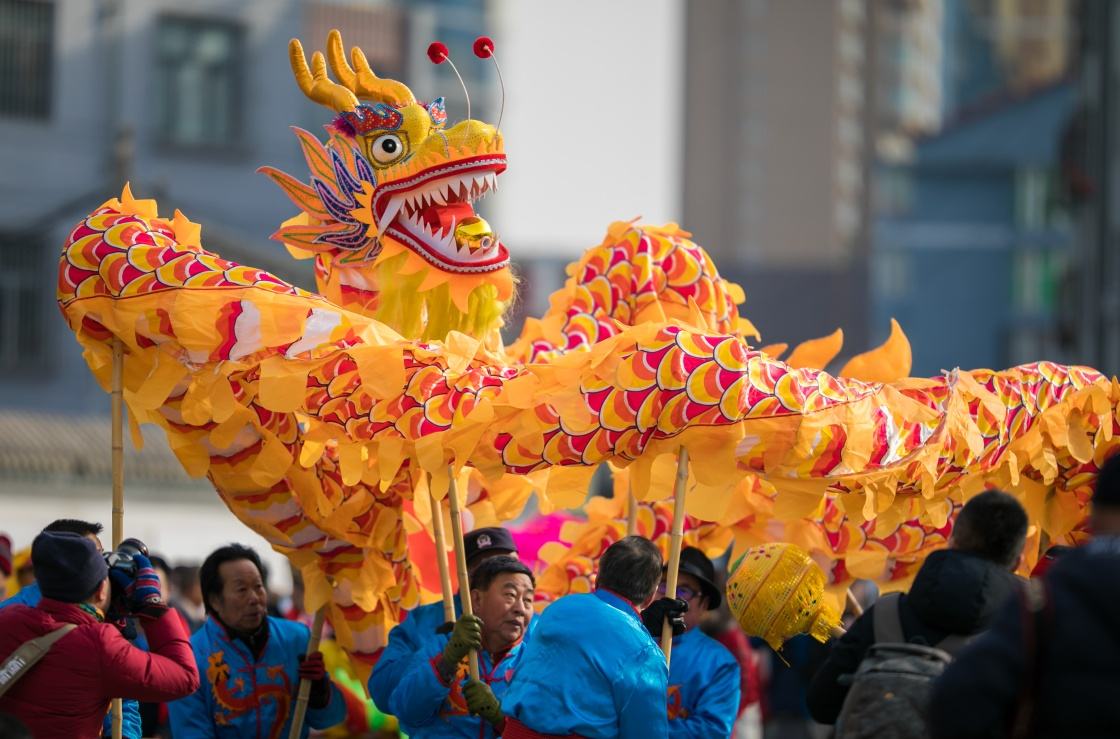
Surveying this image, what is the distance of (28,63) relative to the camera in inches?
961

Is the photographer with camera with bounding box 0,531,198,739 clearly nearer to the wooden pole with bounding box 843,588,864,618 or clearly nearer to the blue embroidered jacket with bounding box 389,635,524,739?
the blue embroidered jacket with bounding box 389,635,524,739

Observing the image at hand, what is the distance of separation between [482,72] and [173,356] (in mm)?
45338

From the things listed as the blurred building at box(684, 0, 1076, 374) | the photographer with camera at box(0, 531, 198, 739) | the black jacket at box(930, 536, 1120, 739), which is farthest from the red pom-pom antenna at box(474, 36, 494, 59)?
the blurred building at box(684, 0, 1076, 374)

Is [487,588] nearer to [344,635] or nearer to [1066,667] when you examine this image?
[344,635]

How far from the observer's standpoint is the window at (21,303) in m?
24.0

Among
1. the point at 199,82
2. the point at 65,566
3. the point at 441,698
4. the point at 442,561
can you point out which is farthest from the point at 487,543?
the point at 199,82

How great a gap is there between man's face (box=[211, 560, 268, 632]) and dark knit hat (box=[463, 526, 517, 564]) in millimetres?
747

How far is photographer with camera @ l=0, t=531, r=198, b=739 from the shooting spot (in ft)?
18.1

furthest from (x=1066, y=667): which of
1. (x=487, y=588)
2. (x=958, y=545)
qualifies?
(x=487, y=588)

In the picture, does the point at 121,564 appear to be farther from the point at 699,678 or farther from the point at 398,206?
the point at 699,678

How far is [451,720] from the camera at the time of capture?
634 cm

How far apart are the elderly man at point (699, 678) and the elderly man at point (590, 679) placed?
3.13 ft

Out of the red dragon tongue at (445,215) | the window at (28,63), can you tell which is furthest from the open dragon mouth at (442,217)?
the window at (28,63)

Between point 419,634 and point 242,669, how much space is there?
2.32 ft
